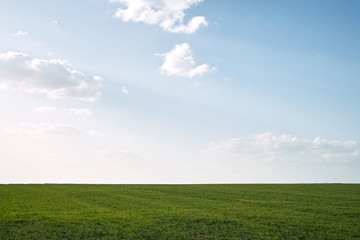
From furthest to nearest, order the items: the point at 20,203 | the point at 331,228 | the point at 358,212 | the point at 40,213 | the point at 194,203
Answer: the point at 194,203
the point at 20,203
the point at 358,212
the point at 40,213
the point at 331,228

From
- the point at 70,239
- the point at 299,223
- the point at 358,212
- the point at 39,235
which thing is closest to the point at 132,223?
the point at 70,239

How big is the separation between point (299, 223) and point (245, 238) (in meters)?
7.87

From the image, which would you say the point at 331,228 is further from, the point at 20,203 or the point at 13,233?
the point at 20,203

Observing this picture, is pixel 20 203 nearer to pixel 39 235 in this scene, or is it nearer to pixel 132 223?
pixel 39 235

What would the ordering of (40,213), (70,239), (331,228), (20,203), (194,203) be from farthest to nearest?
1. (194,203)
2. (20,203)
3. (40,213)
4. (331,228)
5. (70,239)

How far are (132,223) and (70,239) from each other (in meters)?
6.36

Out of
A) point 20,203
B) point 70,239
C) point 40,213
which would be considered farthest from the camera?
point 20,203

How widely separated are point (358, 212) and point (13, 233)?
39.2 m

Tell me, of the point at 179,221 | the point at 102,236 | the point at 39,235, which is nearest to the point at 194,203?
the point at 179,221

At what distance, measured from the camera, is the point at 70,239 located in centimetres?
2625

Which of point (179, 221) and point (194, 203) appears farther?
point (194, 203)

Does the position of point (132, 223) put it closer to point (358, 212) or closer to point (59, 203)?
point (59, 203)

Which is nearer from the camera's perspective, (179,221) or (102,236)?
(102,236)

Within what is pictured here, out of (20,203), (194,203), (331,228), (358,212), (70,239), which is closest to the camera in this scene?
(70,239)
